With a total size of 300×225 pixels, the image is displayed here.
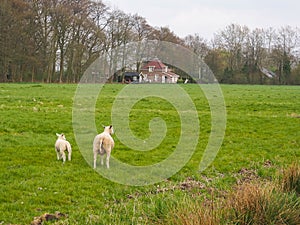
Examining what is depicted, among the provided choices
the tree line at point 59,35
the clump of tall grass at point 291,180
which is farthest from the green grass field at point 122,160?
the tree line at point 59,35

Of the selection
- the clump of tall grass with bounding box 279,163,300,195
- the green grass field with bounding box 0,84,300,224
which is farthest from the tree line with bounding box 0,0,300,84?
the clump of tall grass with bounding box 279,163,300,195

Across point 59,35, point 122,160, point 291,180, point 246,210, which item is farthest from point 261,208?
point 59,35

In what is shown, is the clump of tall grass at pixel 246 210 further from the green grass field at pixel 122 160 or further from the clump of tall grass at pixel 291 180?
the clump of tall grass at pixel 291 180

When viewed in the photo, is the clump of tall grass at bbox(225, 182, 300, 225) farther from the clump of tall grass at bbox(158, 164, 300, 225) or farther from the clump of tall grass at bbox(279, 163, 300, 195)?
the clump of tall grass at bbox(279, 163, 300, 195)

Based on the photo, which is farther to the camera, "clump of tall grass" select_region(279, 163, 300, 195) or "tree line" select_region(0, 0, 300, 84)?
"tree line" select_region(0, 0, 300, 84)

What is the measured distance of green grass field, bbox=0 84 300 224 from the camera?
7.41 meters

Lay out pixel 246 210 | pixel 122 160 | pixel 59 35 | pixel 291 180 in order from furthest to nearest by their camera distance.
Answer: pixel 59 35
pixel 122 160
pixel 291 180
pixel 246 210

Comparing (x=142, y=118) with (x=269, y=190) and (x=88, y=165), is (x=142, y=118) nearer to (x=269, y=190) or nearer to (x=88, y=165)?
(x=88, y=165)

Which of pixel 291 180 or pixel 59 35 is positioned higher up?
pixel 59 35

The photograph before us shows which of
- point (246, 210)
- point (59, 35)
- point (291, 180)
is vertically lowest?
point (246, 210)

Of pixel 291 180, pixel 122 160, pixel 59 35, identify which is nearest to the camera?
pixel 291 180

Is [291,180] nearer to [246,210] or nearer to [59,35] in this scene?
[246,210]

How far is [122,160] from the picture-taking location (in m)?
12.2

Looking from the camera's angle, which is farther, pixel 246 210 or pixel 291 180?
pixel 291 180
